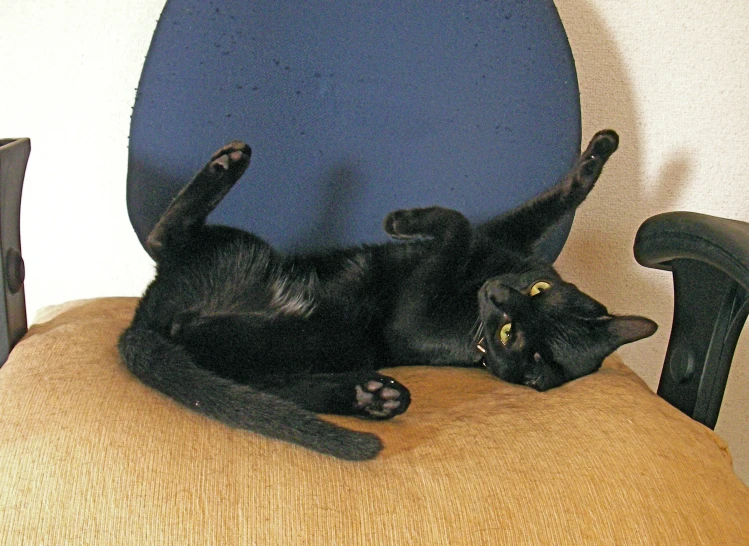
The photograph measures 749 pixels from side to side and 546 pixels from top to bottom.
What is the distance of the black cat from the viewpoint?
2.96 feet

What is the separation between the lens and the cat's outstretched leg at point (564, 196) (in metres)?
1.06

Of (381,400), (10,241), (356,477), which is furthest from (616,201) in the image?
(10,241)

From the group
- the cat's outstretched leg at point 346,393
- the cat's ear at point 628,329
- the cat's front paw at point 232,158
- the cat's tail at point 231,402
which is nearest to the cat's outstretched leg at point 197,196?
the cat's front paw at point 232,158

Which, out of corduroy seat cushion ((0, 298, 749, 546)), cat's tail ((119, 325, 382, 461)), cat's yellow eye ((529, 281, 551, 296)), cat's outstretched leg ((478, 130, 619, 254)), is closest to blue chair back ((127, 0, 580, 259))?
cat's outstretched leg ((478, 130, 619, 254))

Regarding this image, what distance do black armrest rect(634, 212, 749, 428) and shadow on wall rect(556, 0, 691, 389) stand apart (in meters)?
0.55

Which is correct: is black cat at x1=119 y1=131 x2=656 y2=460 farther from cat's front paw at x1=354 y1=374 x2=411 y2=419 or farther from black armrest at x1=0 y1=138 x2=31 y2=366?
black armrest at x1=0 y1=138 x2=31 y2=366

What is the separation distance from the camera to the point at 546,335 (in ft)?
3.26

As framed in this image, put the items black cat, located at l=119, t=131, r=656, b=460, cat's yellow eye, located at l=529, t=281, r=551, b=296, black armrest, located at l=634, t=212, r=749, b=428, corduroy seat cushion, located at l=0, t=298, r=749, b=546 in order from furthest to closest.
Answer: cat's yellow eye, located at l=529, t=281, r=551, b=296 < black cat, located at l=119, t=131, r=656, b=460 < black armrest, located at l=634, t=212, r=749, b=428 < corduroy seat cushion, located at l=0, t=298, r=749, b=546

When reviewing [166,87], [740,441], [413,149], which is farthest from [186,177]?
[740,441]

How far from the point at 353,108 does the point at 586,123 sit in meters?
0.57

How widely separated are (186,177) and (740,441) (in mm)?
1428

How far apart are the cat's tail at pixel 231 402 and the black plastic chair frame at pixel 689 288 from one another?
17cm

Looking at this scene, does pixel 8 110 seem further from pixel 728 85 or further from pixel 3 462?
pixel 728 85

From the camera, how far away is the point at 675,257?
825 mm
